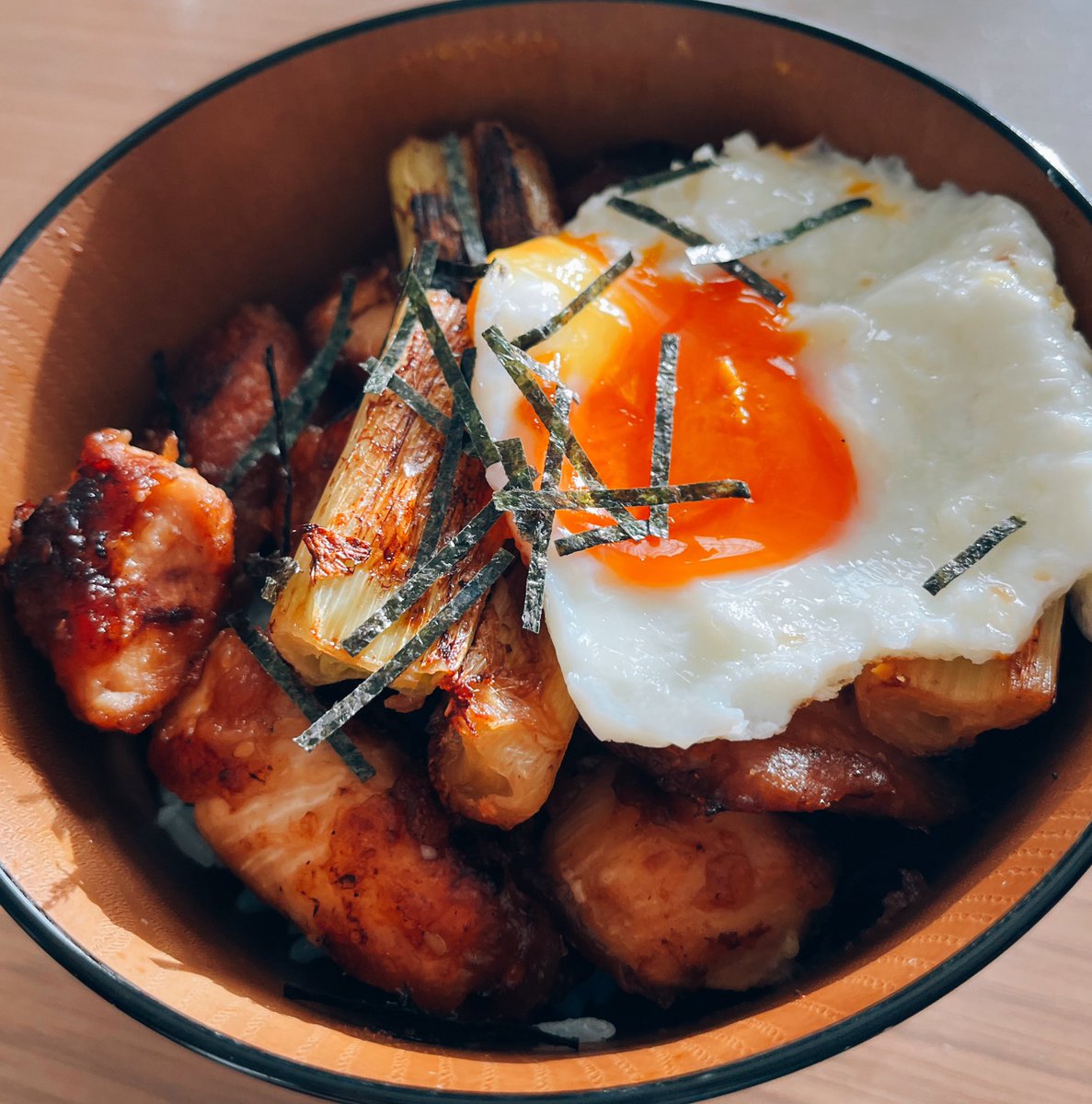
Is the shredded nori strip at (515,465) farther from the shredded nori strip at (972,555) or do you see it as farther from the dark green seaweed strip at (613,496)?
the shredded nori strip at (972,555)

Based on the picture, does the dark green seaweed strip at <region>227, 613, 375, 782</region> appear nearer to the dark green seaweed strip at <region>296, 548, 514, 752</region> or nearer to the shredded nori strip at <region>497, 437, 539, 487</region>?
the dark green seaweed strip at <region>296, 548, 514, 752</region>

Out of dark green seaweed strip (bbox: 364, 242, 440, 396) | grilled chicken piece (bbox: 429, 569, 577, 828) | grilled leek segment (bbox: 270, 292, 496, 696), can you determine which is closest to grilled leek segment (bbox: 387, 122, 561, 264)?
dark green seaweed strip (bbox: 364, 242, 440, 396)

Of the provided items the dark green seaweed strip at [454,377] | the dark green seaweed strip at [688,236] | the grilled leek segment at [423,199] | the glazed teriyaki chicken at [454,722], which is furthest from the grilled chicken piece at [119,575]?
the dark green seaweed strip at [688,236]

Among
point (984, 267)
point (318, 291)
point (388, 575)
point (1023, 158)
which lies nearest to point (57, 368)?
point (318, 291)

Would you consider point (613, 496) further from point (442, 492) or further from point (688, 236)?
point (688, 236)

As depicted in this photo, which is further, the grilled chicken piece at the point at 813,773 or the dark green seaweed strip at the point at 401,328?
the dark green seaweed strip at the point at 401,328

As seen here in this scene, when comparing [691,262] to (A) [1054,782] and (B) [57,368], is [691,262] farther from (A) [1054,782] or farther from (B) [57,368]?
(B) [57,368]
